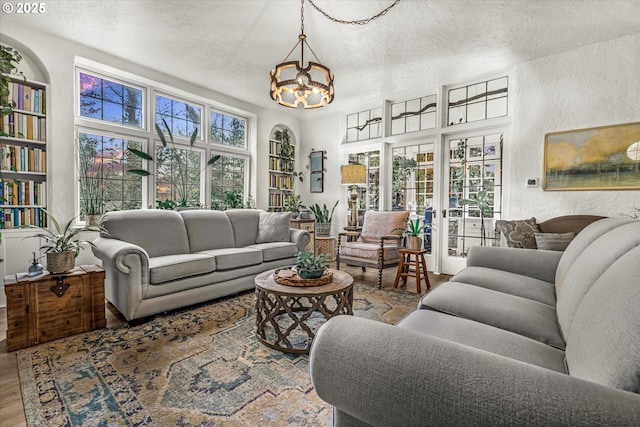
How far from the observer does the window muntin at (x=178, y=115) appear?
169 inches

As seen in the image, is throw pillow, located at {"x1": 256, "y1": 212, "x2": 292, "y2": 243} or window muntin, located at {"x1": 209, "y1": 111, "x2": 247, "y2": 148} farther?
window muntin, located at {"x1": 209, "y1": 111, "x2": 247, "y2": 148}

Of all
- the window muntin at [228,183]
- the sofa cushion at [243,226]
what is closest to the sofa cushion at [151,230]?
the sofa cushion at [243,226]

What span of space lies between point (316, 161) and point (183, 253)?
3.28m

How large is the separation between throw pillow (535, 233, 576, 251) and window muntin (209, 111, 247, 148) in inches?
176

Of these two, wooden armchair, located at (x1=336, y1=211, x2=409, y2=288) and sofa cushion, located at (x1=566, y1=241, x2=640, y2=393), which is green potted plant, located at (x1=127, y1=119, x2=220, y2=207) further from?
sofa cushion, located at (x1=566, y1=241, x2=640, y2=393)

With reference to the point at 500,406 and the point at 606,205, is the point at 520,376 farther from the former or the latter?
the point at 606,205

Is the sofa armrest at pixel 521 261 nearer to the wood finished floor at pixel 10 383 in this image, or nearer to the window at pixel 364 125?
the wood finished floor at pixel 10 383

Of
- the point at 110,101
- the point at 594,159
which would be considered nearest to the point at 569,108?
the point at 594,159

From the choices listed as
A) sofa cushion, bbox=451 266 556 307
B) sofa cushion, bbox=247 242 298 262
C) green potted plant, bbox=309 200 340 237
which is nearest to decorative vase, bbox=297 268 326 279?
sofa cushion, bbox=451 266 556 307

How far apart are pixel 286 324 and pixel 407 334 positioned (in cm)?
185

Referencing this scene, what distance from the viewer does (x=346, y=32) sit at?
10.0 ft

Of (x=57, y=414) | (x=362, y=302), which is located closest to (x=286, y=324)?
(x=362, y=302)

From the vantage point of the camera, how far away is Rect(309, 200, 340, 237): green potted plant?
549cm

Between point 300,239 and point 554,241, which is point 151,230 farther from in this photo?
point 554,241
